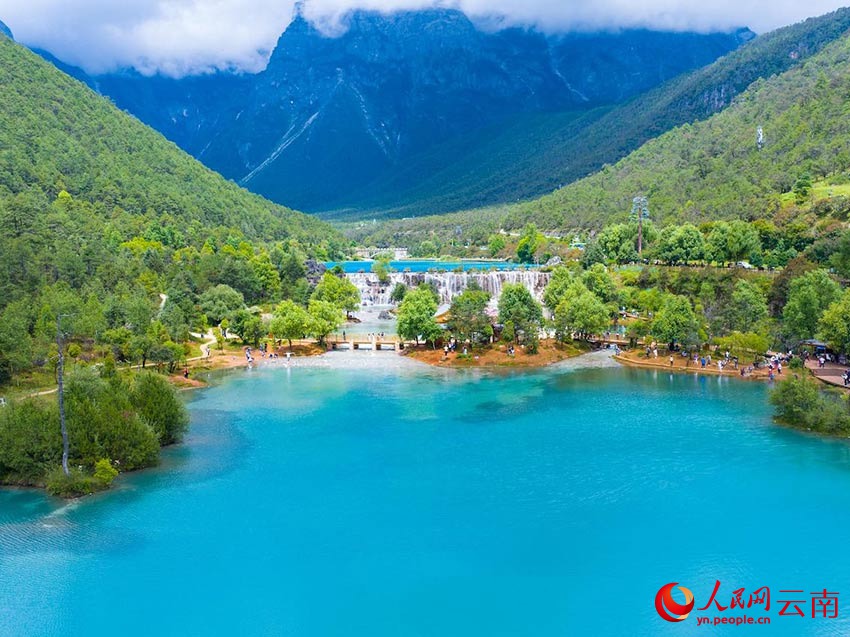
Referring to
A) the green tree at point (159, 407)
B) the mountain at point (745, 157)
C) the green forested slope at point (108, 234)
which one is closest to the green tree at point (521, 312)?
the green forested slope at point (108, 234)

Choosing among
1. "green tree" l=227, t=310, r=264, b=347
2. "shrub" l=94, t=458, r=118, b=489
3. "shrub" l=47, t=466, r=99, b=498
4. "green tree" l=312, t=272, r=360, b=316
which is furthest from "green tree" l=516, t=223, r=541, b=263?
"shrub" l=47, t=466, r=99, b=498

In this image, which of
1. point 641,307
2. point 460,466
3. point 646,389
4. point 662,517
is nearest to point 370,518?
point 460,466

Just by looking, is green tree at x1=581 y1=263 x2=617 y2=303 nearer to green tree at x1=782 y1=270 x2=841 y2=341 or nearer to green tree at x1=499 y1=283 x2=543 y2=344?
green tree at x1=499 y1=283 x2=543 y2=344

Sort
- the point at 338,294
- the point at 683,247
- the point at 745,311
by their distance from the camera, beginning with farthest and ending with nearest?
the point at 683,247, the point at 338,294, the point at 745,311

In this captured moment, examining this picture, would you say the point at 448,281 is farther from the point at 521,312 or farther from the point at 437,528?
the point at 437,528

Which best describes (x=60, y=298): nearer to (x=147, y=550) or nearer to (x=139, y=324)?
(x=139, y=324)

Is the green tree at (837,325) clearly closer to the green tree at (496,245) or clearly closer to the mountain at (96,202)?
the mountain at (96,202)

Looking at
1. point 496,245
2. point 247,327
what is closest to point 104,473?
point 247,327
